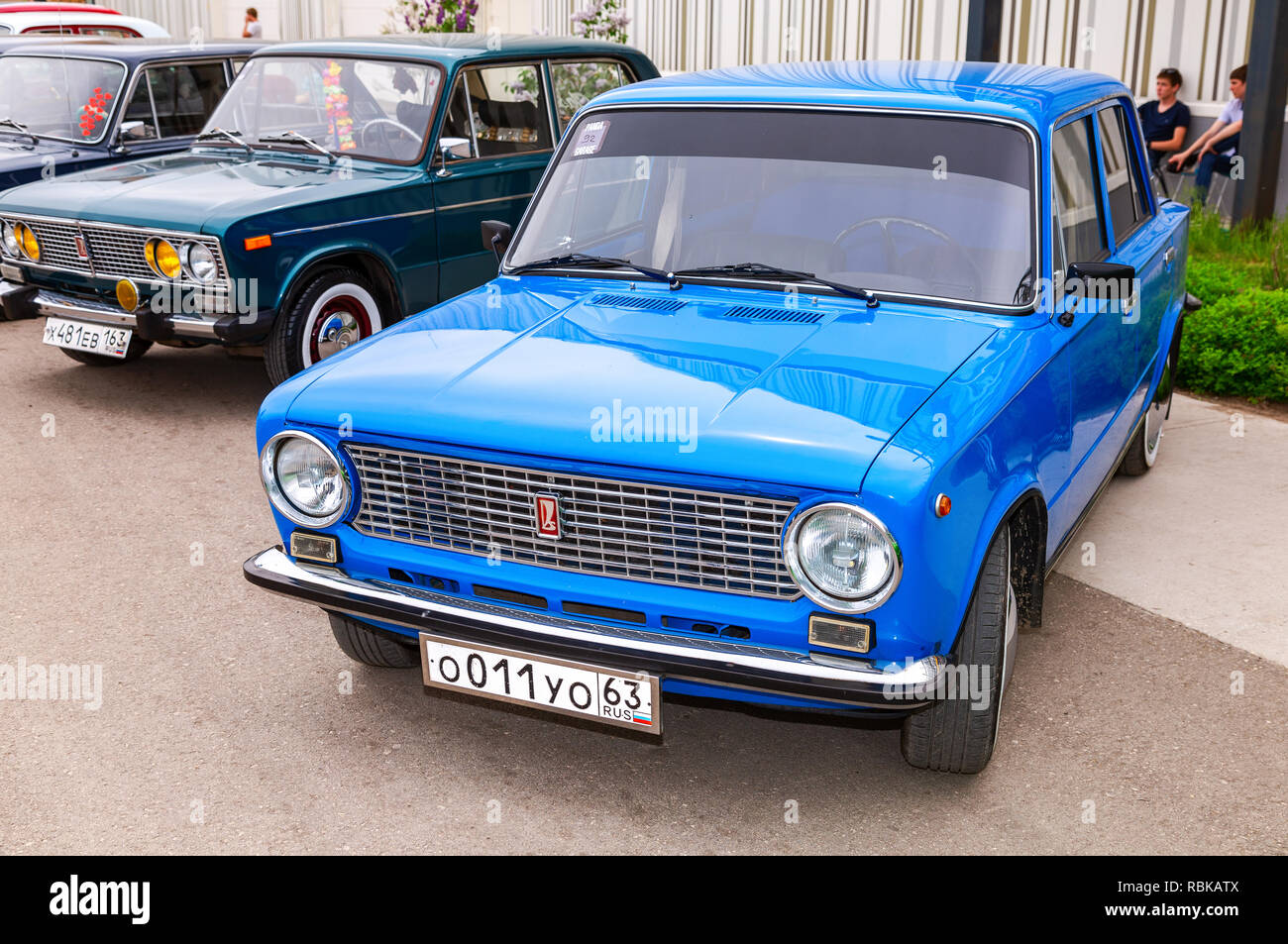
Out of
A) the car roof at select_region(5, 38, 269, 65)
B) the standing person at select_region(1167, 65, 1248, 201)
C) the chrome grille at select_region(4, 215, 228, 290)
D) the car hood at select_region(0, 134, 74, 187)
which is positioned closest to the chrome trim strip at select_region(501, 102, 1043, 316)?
the chrome grille at select_region(4, 215, 228, 290)

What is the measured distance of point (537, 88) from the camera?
7680 millimetres

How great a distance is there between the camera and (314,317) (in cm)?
680

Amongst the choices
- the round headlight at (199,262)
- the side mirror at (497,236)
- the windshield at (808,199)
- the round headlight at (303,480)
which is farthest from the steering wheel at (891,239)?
the round headlight at (199,262)

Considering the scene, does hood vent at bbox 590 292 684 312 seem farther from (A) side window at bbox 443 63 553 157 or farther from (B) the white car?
(B) the white car

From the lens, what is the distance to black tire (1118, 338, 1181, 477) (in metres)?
5.79

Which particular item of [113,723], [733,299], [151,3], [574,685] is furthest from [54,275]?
[151,3]

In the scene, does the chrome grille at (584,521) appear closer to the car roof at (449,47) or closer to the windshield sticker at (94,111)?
the car roof at (449,47)

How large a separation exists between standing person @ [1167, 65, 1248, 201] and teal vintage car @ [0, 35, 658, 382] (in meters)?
5.34

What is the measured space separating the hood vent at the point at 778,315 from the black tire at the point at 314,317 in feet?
11.4

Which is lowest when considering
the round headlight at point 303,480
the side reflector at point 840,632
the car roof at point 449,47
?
the side reflector at point 840,632

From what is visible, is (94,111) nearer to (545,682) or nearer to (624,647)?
(545,682)

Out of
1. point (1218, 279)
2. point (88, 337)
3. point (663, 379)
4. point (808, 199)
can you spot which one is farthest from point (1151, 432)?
point (88, 337)

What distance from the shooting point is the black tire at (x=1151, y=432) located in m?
5.79
